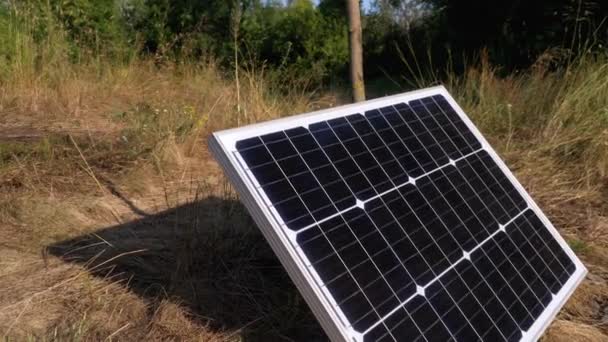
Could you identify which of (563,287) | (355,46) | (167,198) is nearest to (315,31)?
(355,46)

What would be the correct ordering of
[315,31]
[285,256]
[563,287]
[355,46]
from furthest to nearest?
[315,31] < [355,46] < [563,287] < [285,256]

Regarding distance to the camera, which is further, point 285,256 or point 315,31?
point 315,31

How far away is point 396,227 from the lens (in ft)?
9.70

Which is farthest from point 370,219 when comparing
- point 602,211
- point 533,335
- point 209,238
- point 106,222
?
point 602,211

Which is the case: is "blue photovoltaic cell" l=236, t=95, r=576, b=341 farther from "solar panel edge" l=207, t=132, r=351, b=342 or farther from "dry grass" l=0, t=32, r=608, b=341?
"dry grass" l=0, t=32, r=608, b=341

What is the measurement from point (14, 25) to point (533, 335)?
264 inches

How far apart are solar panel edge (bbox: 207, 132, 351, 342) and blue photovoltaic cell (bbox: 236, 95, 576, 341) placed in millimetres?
49

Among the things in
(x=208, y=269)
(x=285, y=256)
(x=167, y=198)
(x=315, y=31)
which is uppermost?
(x=285, y=256)

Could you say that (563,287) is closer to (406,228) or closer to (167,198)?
(406,228)

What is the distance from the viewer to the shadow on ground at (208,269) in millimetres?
3434

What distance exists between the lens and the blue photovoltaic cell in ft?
8.61

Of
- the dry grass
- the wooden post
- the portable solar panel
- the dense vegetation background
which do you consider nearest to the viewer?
the portable solar panel

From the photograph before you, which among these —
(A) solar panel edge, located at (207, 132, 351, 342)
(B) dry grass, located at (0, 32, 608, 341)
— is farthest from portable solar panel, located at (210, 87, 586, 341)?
(B) dry grass, located at (0, 32, 608, 341)

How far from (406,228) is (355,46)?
2.70m
